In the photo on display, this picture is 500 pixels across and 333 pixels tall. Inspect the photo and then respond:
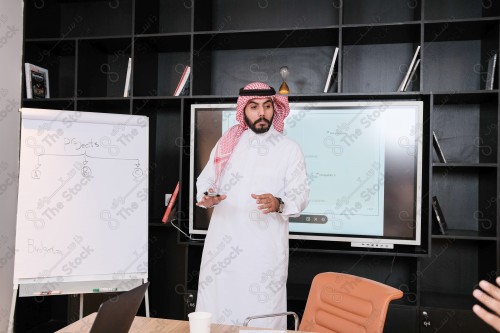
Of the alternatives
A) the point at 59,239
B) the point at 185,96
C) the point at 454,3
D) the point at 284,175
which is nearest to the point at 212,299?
the point at 284,175

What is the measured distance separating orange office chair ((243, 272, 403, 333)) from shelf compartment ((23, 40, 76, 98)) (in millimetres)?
2777

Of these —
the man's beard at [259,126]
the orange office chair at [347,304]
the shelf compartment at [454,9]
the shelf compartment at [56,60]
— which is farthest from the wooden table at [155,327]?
the shelf compartment at [454,9]

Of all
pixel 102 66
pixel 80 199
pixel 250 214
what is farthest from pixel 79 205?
pixel 102 66

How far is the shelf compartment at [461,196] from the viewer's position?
328 centimetres

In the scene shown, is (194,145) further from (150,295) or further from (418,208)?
(418,208)

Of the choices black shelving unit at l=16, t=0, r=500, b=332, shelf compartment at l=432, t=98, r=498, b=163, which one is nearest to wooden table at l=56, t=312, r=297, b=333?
black shelving unit at l=16, t=0, r=500, b=332

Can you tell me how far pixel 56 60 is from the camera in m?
3.94

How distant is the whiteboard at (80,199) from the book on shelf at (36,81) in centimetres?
86

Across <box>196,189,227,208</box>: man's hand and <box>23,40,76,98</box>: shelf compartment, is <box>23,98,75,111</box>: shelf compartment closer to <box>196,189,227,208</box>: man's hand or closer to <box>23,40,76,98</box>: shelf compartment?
<box>23,40,76,98</box>: shelf compartment

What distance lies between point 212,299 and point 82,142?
1255 millimetres

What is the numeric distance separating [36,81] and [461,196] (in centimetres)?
332

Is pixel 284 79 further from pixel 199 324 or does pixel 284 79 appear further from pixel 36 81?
pixel 199 324

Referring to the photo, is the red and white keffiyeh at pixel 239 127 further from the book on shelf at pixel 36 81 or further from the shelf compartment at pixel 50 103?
the book on shelf at pixel 36 81

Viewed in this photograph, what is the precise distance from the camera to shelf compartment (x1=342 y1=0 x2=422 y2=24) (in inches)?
135
